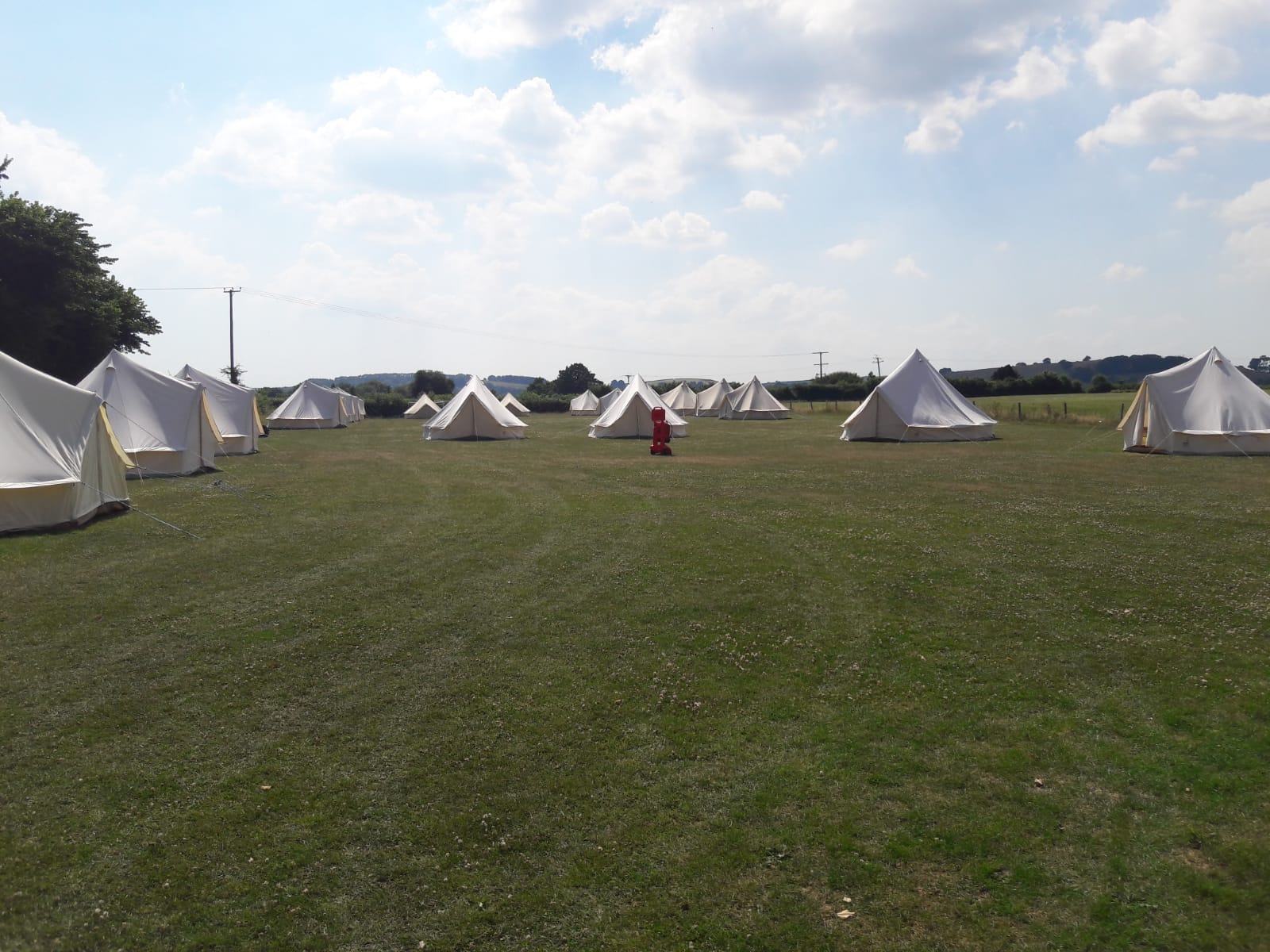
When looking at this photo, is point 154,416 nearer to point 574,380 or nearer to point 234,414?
point 234,414

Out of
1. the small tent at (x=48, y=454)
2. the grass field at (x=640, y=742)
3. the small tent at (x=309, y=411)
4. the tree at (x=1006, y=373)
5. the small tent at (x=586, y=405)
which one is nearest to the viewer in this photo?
the grass field at (x=640, y=742)

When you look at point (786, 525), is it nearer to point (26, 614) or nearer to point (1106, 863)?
point (1106, 863)

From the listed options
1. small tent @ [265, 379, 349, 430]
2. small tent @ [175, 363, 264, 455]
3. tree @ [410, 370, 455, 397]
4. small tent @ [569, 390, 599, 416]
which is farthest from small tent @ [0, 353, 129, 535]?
tree @ [410, 370, 455, 397]

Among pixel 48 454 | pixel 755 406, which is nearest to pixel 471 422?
pixel 48 454

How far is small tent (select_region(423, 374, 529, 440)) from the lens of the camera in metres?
32.1

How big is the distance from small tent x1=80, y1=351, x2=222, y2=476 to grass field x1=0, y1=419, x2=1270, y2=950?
871cm

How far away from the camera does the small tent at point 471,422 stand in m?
32.1

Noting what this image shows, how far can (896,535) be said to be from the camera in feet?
36.1

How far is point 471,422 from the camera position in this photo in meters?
32.5

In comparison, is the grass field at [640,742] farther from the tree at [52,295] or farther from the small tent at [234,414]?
the tree at [52,295]

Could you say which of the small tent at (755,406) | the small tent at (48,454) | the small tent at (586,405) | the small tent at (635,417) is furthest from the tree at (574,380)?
the small tent at (48,454)

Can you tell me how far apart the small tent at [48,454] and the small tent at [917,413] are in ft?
73.6

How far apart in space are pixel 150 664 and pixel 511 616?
9.67 ft

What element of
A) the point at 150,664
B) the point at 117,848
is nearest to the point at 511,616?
the point at 150,664
